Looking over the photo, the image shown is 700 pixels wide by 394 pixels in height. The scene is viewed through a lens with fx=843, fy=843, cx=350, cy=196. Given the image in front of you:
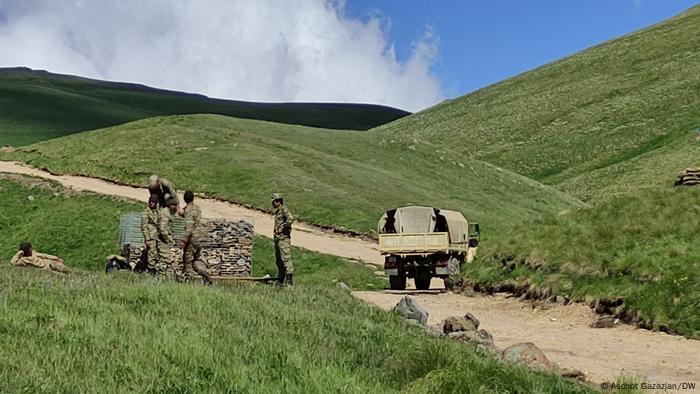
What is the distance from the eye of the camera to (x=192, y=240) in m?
20.6

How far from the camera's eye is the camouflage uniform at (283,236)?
72.8 feet

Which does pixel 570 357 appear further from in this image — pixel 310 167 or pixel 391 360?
pixel 310 167

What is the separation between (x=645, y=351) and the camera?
16812 mm

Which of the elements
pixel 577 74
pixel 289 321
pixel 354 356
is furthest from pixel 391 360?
pixel 577 74

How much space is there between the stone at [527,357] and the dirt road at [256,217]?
22.8 metres

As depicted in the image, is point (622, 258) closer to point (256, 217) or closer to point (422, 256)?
point (422, 256)

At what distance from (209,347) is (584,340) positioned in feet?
34.2

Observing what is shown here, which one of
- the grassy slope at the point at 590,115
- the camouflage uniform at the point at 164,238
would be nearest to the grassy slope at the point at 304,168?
the grassy slope at the point at 590,115

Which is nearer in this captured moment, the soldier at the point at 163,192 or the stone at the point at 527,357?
the stone at the point at 527,357

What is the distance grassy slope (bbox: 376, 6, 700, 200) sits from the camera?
9112cm

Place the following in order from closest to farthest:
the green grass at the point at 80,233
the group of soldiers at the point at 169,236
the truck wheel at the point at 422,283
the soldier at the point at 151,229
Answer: the group of soldiers at the point at 169,236 < the soldier at the point at 151,229 < the truck wheel at the point at 422,283 < the green grass at the point at 80,233

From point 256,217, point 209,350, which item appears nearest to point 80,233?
point 256,217

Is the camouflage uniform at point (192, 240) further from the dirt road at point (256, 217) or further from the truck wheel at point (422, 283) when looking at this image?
the dirt road at point (256, 217)

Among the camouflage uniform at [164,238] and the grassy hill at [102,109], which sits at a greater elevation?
the grassy hill at [102,109]
